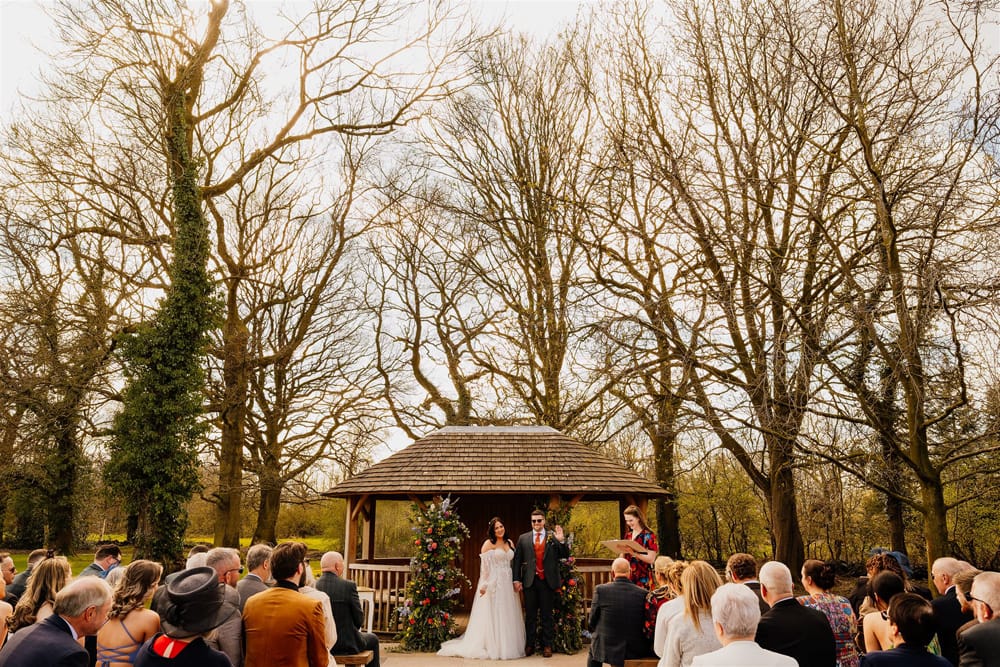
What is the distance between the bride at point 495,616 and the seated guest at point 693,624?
19.3ft

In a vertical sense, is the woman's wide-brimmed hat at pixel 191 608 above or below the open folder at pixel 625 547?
above

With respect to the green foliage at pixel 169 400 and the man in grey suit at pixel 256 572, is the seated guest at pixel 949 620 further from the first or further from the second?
the green foliage at pixel 169 400

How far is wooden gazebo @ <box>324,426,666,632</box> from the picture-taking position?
12703 mm

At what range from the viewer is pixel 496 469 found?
13484 mm

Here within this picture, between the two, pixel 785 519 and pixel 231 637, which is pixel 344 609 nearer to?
pixel 231 637

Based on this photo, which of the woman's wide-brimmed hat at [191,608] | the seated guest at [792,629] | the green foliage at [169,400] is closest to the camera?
the woman's wide-brimmed hat at [191,608]

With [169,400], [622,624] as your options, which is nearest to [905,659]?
[622,624]

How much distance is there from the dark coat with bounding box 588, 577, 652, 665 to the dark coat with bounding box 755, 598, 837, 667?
2067 millimetres

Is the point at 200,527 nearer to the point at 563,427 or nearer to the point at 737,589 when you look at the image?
the point at 563,427

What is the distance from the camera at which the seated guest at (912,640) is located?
3.85m

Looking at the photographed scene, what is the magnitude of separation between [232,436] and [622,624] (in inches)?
698

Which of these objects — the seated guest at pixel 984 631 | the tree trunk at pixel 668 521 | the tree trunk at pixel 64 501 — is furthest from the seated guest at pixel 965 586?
the tree trunk at pixel 64 501

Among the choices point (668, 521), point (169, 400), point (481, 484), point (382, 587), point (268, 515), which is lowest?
point (382, 587)

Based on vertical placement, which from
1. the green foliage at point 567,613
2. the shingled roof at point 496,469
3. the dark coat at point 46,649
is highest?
the shingled roof at point 496,469
